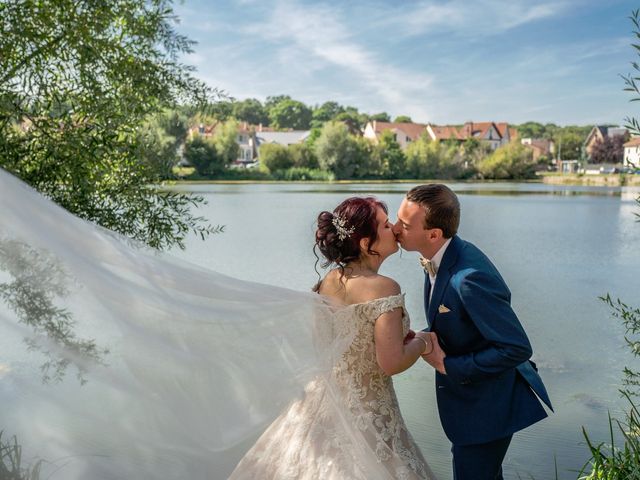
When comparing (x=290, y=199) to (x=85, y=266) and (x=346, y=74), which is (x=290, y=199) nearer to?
(x=85, y=266)

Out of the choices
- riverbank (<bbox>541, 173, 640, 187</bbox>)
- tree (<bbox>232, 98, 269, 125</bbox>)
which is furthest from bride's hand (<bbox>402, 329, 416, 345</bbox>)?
tree (<bbox>232, 98, 269, 125</bbox>)

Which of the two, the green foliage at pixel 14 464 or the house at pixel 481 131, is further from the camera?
the house at pixel 481 131

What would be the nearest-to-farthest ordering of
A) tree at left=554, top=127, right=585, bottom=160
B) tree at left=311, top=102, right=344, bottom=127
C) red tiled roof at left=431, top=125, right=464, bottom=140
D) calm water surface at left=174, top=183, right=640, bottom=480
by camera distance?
calm water surface at left=174, top=183, right=640, bottom=480
red tiled roof at left=431, top=125, right=464, bottom=140
tree at left=554, top=127, right=585, bottom=160
tree at left=311, top=102, right=344, bottom=127

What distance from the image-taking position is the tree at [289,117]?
116 metres

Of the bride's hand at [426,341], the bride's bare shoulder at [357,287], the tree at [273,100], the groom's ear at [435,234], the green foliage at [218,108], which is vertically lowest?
the bride's hand at [426,341]

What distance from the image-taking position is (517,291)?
11.1 m

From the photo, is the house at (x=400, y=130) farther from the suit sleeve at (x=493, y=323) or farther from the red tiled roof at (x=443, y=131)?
the suit sleeve at (x=493, y=323)

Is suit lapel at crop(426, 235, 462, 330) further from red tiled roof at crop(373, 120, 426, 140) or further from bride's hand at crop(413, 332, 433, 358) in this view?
red tiled roof at crop(373, 120, 426, 140)

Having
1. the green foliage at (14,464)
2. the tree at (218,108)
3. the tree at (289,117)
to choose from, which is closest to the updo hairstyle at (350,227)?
the green foliage at (14,464)

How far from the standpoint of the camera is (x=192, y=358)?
2.62 meters

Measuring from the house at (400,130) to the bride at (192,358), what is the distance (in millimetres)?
80269

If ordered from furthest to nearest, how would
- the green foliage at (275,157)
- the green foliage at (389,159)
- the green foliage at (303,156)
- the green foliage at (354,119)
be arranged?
the green foliage at (354,119) < the green foliage at (303,156) < the green foliage at (389,159) < the green foliage at (275,157)

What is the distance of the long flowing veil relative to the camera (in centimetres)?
238

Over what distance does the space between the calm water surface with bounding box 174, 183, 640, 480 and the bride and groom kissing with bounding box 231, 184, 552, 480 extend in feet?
5.30
